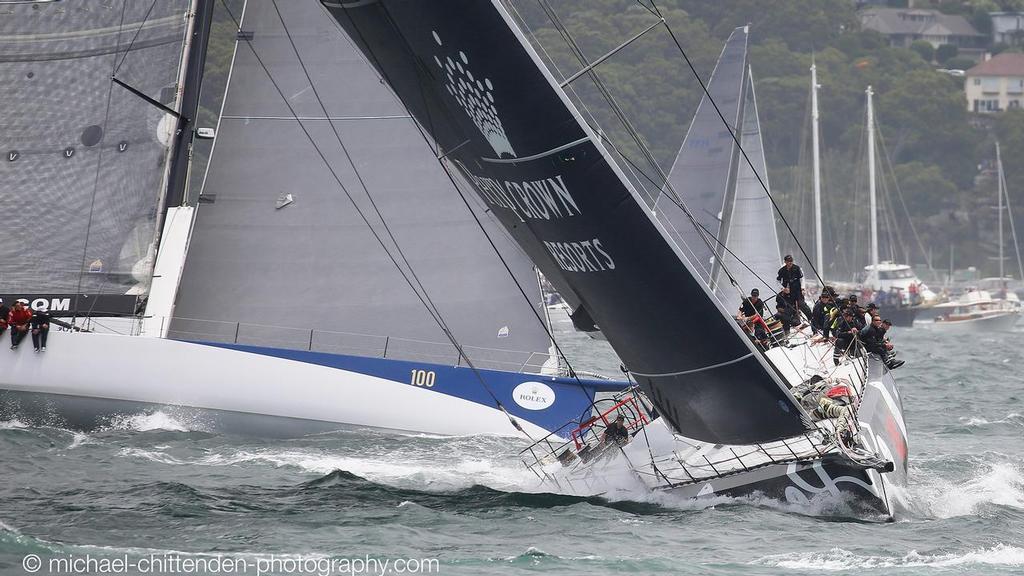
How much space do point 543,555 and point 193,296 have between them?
7.70 metres

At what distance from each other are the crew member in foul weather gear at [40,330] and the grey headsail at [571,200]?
5.69m

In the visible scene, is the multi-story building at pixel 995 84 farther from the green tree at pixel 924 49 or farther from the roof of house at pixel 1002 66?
the green tree at pixel 924 49

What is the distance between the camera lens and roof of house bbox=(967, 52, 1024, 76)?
285 feet

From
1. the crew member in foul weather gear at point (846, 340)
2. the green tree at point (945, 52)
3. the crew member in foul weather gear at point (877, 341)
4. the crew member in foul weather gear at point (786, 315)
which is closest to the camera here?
the crew member in foul weather gear at point (846, 340)

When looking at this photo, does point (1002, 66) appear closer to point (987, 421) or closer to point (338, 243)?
point (987, 421)

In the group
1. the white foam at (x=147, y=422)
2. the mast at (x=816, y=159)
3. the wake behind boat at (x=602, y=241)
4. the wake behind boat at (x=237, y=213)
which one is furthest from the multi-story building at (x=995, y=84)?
the wake behind boat at (x=602, y=241)

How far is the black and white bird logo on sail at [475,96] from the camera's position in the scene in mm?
9734

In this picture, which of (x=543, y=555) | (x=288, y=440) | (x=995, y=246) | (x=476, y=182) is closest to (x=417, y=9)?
(x=476, y=182)

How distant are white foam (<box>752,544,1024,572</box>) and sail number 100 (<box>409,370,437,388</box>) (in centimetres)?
616

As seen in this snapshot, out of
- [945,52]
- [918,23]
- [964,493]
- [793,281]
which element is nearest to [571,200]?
[964,493]

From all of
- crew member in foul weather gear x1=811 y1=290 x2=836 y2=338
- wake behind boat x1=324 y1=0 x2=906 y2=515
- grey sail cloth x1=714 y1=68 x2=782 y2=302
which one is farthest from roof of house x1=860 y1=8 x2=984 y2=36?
wake behind boat x1=324 y1=0 x2=906 y2=515

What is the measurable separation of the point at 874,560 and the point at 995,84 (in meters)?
82.9

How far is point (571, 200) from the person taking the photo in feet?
32.4

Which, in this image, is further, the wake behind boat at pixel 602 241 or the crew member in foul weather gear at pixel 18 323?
the crew member in foul weather gear at pixel 18 323
